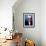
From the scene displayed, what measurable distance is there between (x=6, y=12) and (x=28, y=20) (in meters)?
1.67

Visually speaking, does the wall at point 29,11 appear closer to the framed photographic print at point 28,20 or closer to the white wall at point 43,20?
the framed photographic print at point 28,20

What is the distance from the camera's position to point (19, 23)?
236 inches

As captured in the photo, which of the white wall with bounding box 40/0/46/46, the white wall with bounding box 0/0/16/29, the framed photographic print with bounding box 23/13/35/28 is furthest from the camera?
the framed photographic print with bounding box 23/13/35/28

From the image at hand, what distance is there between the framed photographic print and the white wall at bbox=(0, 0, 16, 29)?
1479mm

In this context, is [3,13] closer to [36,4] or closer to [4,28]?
[4,28]

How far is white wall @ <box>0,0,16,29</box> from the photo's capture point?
14.8ft

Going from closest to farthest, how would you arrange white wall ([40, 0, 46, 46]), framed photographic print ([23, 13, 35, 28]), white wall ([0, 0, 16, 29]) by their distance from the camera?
white wall ([0, 0, 16, 29])
white wall ([40, 0, 46, 46])
framed photographic print ([23, 13, 35, 28])

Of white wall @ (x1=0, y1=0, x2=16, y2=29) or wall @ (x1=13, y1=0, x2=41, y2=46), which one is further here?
wall @ (x1=13, y1=0, x2=41, y2=46)

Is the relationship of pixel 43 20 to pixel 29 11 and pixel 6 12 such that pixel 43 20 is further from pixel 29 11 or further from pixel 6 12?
pixel 6 12

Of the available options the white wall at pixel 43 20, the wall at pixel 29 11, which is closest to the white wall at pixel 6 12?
the wall at pixel 29 11

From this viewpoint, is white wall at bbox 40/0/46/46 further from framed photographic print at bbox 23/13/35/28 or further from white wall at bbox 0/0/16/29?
white wall at bbox 0/0/16/29

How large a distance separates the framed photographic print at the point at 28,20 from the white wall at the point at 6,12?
4.85 feet

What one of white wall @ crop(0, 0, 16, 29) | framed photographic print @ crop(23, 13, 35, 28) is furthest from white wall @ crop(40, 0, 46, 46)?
white wall @ crop(0, 0, 16, 29)

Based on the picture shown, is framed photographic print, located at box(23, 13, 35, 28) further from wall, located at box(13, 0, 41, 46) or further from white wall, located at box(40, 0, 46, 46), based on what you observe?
white wall, located at box(40, 0, 46, 46)
